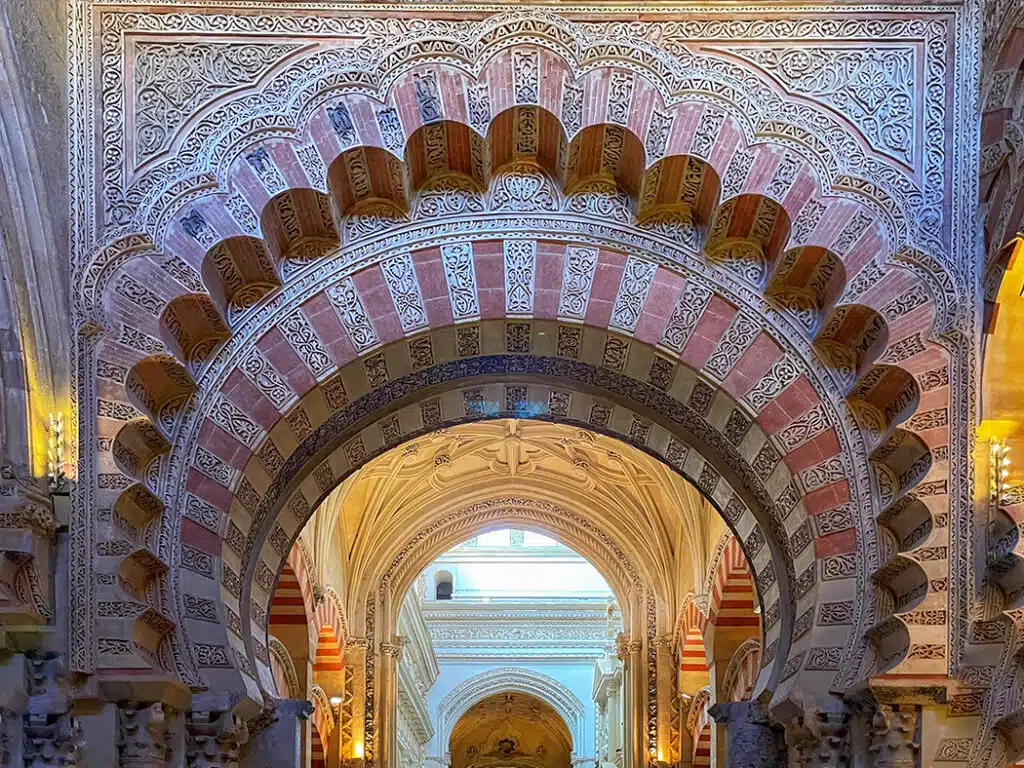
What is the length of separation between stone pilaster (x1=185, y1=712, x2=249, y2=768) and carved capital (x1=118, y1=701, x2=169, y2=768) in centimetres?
20

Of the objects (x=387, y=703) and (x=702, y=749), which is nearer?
(x=702, y=749)

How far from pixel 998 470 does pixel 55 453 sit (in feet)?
13.2

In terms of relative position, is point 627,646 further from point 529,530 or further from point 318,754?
point 318,754

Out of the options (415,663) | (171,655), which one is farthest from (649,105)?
(415,663)

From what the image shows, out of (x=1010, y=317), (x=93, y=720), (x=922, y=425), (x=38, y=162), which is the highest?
(x=38, y=162)

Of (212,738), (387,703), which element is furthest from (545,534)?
(212,738)

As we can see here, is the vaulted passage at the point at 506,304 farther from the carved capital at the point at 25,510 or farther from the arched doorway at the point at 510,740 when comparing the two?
the arched doorway at the point at 510,740

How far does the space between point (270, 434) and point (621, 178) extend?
2078mm

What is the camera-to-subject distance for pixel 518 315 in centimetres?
752

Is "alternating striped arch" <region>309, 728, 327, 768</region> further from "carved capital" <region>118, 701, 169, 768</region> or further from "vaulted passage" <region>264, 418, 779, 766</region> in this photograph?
"carved capital" <region>118, 701, 169, 768</region>

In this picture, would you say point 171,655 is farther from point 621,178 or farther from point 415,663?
point 415,663

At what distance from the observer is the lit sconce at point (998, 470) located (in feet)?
22.1

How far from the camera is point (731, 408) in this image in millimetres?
7605

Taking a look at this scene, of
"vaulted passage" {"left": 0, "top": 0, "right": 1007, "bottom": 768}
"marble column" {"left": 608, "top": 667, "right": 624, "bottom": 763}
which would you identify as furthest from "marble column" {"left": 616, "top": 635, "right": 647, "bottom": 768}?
"vaulted passage" {"left": 0, "top": 0, "right": 1007, "bottom": 768}
